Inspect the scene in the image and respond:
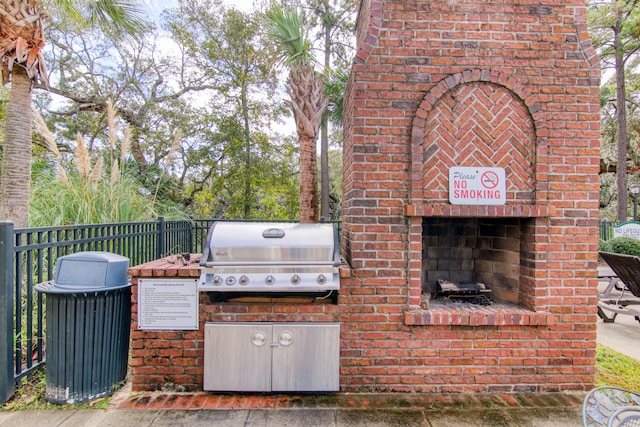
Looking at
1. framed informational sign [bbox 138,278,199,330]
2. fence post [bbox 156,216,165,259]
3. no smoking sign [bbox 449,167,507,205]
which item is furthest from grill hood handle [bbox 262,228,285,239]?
fence post [bbox 156,216,165,259]

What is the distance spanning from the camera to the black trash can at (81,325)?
273cm

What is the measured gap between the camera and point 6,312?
2.78m

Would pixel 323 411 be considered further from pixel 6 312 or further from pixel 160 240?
pixel 160 240

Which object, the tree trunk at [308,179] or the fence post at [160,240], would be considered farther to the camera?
the tree trunk at [308,179]

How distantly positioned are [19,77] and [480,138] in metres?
6.08

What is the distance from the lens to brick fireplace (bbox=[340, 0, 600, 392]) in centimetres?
306

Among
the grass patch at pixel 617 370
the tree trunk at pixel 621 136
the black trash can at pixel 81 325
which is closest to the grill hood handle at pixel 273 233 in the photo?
the black trash can at pixel 81 325

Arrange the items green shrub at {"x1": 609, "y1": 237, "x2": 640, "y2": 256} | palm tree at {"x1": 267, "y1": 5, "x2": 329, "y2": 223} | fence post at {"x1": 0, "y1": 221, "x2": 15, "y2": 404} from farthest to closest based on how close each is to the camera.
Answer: green shrub at {"x1": 609, "y1": 237, "x2": 640, "y2": 256}
palm tree at {"x1": 267, "y1": 5, "x2": 329, "y2": 223}
fence post at {"x1": 0, "y1": 221, "x2": 15, "y2": 404}

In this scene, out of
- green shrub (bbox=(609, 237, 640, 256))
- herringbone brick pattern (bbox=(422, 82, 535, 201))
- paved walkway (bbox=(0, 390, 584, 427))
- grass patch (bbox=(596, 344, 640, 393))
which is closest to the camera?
paved walkway (bbox=(0, 390, 584, 427))

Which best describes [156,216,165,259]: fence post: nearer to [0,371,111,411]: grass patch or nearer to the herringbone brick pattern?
[0,371,111,411]: grass patch

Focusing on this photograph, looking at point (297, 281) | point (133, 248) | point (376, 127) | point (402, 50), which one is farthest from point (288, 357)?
point (402, 50)

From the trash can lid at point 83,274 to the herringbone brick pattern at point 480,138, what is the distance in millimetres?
2824

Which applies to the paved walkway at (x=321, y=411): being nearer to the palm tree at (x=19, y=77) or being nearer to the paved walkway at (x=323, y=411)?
the paved walkway at (x=323, y=411)

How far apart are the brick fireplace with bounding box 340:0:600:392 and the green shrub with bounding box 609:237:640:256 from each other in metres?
6.87
